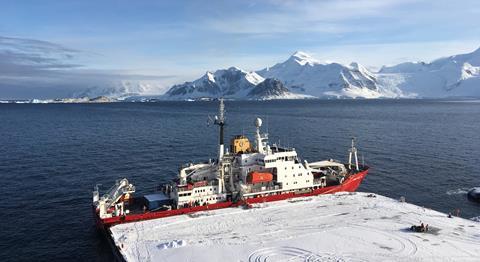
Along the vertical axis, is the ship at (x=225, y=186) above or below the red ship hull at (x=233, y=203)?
above

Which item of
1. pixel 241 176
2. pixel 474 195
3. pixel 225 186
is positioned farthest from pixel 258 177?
pixel 474 195

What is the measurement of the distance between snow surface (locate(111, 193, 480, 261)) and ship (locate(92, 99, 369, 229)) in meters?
1.76

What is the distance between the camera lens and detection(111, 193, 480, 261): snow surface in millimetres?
30797

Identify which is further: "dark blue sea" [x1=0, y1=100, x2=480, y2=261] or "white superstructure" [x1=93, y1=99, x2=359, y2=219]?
"white superstructure" [x1=93, y1=99, x2=359, y2=219]

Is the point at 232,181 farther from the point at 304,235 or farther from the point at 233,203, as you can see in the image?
the point at 304,235

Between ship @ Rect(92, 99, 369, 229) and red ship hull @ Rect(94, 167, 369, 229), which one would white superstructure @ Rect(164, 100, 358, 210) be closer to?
ship @ Rect(92, 99, 369, 229)

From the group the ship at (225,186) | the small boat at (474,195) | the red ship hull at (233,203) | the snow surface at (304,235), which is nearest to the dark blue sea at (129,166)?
the small boat at (474,195)

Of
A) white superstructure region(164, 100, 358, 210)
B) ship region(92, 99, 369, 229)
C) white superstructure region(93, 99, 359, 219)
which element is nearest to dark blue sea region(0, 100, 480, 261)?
ship region(92, 99, 369, 229)

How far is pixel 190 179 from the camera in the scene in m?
45.9

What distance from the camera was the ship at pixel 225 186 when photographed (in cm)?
4066

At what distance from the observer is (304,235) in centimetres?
3478

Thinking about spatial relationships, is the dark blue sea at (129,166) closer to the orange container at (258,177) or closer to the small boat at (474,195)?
the small boat at (474,195)

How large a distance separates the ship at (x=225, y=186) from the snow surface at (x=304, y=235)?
176 centimetres

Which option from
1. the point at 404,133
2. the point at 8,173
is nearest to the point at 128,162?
the point at 8,173
